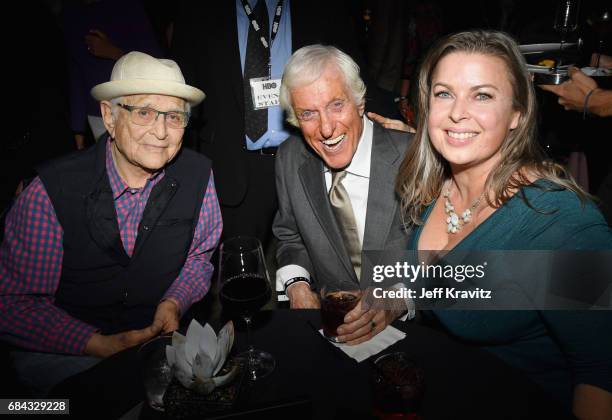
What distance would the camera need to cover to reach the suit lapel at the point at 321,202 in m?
2.21

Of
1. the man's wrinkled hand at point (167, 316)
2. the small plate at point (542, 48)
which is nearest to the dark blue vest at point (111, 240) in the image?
the man's wrinkled hand at point (167, 316)

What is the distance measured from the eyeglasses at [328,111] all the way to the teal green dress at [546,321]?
93 centimetres

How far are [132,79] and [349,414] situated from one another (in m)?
1.63

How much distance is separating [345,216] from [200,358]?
4.40 feet

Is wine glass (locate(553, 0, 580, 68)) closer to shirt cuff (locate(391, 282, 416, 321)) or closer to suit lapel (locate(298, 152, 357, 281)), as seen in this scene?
suit lapel (locate(298, 152, 357, 281))

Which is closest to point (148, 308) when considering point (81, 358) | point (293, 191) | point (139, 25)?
point (81, 358)

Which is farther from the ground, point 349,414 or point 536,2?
point 536,2

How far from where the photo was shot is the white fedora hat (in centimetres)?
184

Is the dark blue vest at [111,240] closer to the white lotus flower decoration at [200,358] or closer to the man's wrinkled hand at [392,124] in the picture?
the white lotus flower decoration at [200,358]

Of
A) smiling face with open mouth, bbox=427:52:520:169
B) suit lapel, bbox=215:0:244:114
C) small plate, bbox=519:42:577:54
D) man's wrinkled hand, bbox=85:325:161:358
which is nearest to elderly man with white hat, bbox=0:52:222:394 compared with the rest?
man's wrinkled hand, bbox=85:325:161:358

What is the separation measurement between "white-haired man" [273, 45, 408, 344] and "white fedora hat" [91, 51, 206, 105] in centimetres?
56

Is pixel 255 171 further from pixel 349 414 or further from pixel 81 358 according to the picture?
pixel 349 414

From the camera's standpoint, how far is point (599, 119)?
9.60 ft

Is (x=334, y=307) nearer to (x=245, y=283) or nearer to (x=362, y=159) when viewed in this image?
(x=245, y=283)
